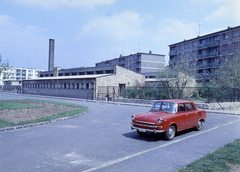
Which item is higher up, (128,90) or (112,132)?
(128,90)

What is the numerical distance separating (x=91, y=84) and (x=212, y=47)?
36276 millimetres

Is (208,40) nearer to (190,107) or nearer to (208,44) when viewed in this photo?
(208,44)

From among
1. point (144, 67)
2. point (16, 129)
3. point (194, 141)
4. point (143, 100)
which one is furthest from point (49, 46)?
point (194, 141)

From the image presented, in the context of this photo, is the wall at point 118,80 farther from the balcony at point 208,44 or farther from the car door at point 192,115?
the car door at point 192,115

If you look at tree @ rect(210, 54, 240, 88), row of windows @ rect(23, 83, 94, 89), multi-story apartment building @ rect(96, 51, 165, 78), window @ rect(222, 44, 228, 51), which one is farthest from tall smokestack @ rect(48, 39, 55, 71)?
tree @ rect(210, 54, 240, 88)

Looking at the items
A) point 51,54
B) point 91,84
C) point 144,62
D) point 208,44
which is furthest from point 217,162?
point 51,54

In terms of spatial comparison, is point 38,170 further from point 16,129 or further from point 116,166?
point 16,129

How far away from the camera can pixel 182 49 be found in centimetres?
6038

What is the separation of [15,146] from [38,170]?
8.83 feet

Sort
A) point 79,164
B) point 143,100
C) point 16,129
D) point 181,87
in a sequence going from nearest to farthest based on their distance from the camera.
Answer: point 79,164 < point 16,129 < point 181,87 < point 143,100

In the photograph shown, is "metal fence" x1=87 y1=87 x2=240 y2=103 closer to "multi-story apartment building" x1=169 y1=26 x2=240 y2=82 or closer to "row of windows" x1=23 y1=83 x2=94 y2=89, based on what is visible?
"row of windows" x1=23 y1=83 x2=94 y2=89

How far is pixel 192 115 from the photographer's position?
9.12m

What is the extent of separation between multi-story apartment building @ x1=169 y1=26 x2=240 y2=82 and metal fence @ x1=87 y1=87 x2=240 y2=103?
66.7ft

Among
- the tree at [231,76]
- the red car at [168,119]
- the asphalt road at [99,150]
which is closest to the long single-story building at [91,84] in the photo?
the tree at [231,76]
